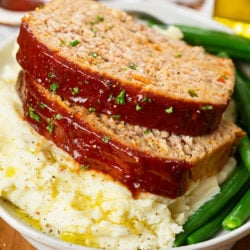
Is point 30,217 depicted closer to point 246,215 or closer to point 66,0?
point 246,215

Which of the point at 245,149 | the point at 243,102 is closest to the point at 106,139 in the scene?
the point at 245,149

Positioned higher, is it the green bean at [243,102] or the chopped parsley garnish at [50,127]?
the green bean at [243,102]

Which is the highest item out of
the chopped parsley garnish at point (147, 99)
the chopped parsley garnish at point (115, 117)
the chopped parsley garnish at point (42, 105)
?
the chopped parsley garnish at point (147, 99)

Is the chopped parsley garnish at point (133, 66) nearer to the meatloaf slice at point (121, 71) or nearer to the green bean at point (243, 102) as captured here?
the meatloaf slice at point (121, 71)

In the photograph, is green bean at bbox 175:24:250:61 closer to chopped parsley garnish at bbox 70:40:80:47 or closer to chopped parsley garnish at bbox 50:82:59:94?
chopped parsley garnish at bbox 70:40:80:47

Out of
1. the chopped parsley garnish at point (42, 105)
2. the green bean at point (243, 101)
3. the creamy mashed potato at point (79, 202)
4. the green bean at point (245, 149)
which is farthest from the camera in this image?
the green bean at point (243, 101)

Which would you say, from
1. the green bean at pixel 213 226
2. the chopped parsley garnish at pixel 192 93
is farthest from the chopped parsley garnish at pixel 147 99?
the green bean at pixel 213 226

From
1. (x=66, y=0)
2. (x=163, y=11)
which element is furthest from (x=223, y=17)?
(x=66, y=0)
